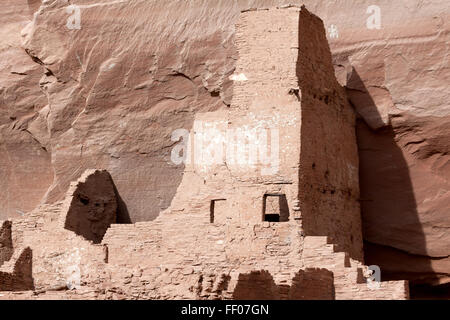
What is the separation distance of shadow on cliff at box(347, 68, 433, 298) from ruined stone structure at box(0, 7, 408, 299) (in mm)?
438

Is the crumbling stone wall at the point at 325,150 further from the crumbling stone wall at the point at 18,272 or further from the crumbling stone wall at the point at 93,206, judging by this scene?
the crumbling stone wall at the point at 18,272

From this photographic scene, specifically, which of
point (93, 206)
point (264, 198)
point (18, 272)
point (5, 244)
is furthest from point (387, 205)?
point (5, 244)

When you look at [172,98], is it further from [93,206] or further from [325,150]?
[325,150]

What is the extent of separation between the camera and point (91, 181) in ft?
93.9

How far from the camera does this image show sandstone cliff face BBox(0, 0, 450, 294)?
86.7 feet

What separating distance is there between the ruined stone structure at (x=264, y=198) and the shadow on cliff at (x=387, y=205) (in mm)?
438

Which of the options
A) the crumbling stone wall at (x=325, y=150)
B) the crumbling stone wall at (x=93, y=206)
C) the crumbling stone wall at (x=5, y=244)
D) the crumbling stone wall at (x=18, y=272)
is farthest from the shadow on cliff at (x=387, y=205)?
the crumbling stone wall at (x=5, y=244)

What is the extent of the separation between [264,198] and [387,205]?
3.41m

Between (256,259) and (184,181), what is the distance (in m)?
4.27

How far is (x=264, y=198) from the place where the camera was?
2486cm

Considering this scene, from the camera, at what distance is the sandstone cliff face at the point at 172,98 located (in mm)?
26430

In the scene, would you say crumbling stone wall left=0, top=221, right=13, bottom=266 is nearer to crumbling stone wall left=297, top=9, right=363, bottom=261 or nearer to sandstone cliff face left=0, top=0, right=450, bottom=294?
sandstone cliff face left=0, top=0, right=450, bottom=294

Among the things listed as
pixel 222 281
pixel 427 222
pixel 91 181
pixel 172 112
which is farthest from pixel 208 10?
pixel 222 281

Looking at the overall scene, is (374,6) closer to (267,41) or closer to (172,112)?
Result: (267,41)
